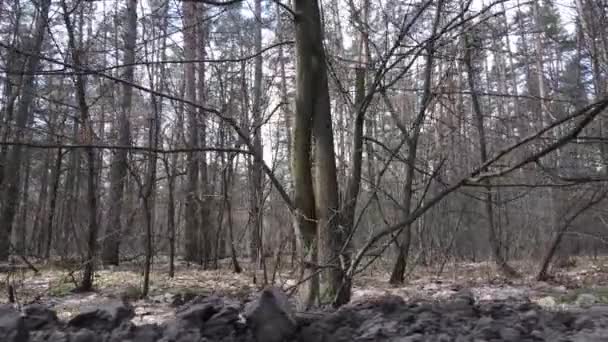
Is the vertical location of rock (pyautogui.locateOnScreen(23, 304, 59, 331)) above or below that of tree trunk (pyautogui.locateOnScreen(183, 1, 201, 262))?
below

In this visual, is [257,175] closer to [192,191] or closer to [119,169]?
[192,191]

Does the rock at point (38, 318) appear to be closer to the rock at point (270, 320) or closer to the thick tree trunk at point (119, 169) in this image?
the rock at point (270, 320)

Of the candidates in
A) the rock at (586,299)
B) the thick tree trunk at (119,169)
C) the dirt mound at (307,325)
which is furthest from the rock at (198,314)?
the thick tree trunk at (119,169)

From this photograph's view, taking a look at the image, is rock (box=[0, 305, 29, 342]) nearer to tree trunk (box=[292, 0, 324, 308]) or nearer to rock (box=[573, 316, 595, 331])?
tree trunk (box=[292, 0, 324, 308])

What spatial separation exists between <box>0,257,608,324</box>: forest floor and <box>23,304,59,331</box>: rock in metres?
1.48

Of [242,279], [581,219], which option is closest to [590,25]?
[581,219]

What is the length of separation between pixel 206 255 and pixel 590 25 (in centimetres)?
815

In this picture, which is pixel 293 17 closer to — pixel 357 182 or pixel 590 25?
pixel 357 182

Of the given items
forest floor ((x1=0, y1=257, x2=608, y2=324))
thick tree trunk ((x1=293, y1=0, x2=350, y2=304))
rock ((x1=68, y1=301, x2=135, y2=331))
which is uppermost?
thick tree trunk ((x1=293, y1=0, x2=350, y2=304))

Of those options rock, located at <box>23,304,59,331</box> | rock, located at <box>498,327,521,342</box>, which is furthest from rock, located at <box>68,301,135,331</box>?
rock, located at <box>498,327,521,342</box>

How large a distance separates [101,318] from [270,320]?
842 mm

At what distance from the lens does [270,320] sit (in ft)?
7.57

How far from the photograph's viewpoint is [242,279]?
8422 mm

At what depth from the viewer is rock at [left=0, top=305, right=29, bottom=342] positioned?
216 centimetres
